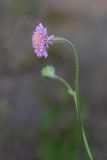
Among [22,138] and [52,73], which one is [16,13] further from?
[52,73]

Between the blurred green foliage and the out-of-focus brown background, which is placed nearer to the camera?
the blurred green foliage

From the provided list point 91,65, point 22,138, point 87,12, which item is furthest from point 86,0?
point 22,138

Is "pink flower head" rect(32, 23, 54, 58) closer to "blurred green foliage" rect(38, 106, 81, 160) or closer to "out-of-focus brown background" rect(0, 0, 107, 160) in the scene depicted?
"out-of-focus brown background" rect(0, 0, 107, 160)

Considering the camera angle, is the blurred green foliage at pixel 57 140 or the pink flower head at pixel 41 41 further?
the blurred green foliage at pixel 57 140

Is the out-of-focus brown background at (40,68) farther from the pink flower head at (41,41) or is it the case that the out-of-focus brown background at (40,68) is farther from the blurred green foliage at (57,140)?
the pink flower head at (41,41)

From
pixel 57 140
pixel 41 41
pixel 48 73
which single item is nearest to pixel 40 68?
pixel 57 140

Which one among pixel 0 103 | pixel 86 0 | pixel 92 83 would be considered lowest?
pixel 0 103

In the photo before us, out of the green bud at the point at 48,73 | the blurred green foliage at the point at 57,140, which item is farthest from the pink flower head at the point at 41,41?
the blurred green foliage at the point at 57,140

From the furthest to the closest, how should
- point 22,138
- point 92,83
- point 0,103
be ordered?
point 92,83 → point 0,103 → point 22,138

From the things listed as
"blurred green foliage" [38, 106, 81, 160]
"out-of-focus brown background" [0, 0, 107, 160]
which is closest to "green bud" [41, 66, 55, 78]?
"out-of-focus brown background" [0, 0, 107, 160]
